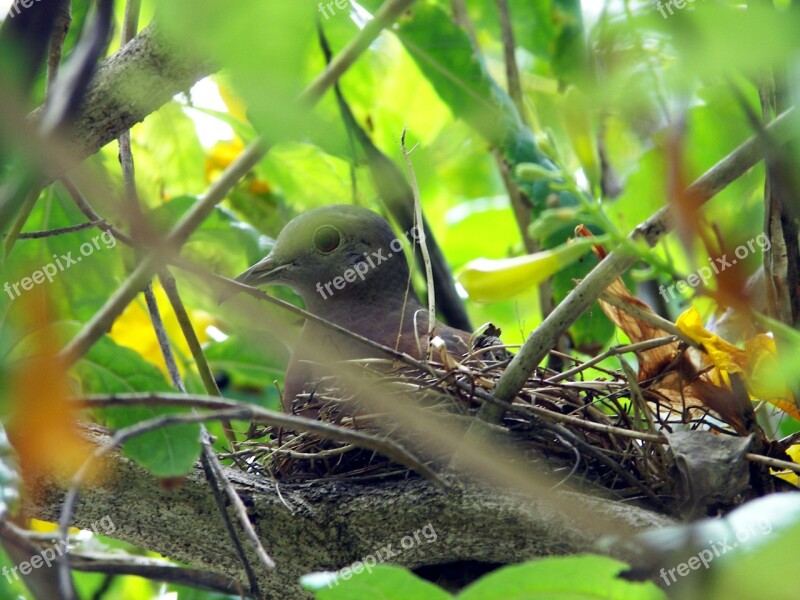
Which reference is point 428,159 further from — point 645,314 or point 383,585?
point 383,585

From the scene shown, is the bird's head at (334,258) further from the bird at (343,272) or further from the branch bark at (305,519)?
the branch bark at (305,519)

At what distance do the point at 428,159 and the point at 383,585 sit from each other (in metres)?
2.63

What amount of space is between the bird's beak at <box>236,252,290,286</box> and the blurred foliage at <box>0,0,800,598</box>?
0.21 ft

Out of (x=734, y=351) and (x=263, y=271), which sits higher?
(x=263, y=271)

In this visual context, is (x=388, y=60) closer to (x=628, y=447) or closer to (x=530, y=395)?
(x=530, y=395)

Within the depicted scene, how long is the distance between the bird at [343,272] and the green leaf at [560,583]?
1.93m

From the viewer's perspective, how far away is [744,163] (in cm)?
166

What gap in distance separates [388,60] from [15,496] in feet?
8.45

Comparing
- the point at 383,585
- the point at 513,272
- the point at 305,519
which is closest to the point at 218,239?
the point at 305,519

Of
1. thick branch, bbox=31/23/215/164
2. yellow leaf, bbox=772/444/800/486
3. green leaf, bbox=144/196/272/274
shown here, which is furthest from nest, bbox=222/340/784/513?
thick branch, bbox=31/23/215/164

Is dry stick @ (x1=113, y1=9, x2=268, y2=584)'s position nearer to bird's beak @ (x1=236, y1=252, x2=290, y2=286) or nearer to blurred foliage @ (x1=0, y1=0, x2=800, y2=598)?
blurred foliage @ (x1=0, y1=0, x2=800, y2=598)

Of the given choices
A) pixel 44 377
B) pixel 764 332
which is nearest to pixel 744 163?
pixel 764 332

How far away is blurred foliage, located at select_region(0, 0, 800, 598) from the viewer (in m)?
0.71

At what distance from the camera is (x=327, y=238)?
322 centimetres
